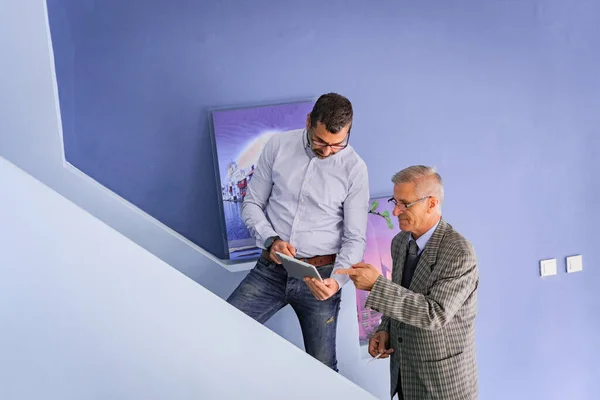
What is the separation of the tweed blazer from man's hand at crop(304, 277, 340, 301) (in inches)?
14.5

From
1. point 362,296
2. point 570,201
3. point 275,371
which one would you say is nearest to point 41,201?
point 275,371

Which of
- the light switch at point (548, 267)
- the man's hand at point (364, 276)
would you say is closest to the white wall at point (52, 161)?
the man's hand at point (364, 276)

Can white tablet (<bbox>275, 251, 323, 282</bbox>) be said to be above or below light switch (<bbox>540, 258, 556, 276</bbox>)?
above

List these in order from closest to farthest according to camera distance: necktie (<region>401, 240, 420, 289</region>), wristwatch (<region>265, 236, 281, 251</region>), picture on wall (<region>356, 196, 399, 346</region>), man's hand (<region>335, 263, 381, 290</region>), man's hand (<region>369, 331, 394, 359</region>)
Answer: man's hand (<region>335, 263, 381, 290</region>) < necktie (<region>401, 240, 420, 289</region>) < man's hand (<region>369, 331, 394, 359</region>) < wristwatch (<region>265, 236, 281, 251</region>) < picture on wall (<region>356, 196, 399, 346</region>)

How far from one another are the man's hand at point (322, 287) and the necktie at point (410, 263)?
1.12 ft

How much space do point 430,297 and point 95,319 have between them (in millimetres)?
1784

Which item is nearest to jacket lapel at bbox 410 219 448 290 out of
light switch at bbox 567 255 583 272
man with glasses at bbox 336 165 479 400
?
man with glasses at bbox 336 165 479 400

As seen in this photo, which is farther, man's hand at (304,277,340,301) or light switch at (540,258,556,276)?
light switch at (540,258,556,276)

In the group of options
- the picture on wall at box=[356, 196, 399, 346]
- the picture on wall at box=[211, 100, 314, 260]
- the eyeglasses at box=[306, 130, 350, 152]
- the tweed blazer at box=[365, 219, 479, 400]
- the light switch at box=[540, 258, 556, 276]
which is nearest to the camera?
the tweed blazer at box=[365, 219, 479, 400]

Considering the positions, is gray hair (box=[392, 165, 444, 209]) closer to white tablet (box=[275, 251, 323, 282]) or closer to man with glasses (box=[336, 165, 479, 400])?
man with glasses (box=[336, 165, 479, 400])

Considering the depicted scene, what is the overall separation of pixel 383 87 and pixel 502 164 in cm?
98

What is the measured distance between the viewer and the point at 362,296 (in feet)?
12.8

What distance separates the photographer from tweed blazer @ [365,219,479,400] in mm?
2512

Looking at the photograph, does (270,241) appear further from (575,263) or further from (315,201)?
(575,263)
